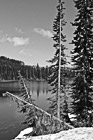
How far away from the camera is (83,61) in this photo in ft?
61.2

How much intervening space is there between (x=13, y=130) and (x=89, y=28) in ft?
64.2

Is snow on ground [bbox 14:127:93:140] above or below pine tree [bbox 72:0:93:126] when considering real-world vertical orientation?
below

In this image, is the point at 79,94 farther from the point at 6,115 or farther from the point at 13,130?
the point at 6,115

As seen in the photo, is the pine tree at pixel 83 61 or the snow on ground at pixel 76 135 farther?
the pine tree at pixel 83 61

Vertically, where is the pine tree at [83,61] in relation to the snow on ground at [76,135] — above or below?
above

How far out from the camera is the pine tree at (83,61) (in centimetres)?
1821

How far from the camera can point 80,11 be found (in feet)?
62.6

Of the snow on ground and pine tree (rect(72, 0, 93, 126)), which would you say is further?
pine tree (rect(72, 0, 93, 126))

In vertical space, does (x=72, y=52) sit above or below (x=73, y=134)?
above

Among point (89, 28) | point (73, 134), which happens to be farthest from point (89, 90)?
point (73, 134)

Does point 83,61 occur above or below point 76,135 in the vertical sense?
above

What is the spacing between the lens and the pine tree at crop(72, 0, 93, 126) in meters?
18.2

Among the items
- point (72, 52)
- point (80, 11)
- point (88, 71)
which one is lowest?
point (88, 71)

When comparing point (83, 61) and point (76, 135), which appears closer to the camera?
point (76, 135)
